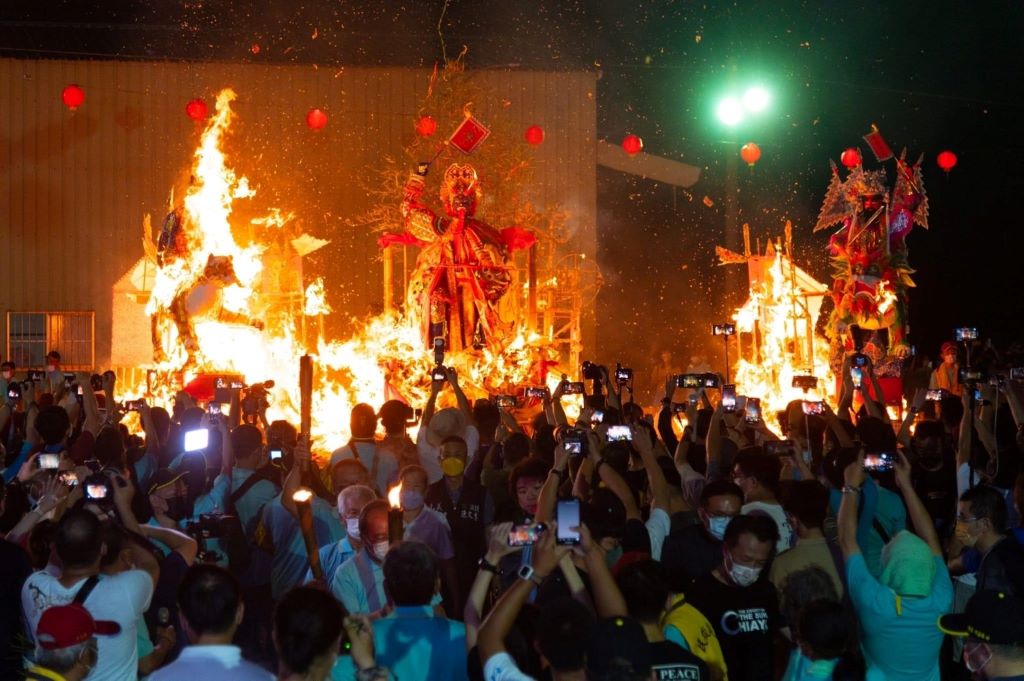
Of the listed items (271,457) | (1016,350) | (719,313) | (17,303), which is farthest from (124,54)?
(271,457)

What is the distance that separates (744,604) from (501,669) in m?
1.16

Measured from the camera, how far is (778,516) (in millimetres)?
5641

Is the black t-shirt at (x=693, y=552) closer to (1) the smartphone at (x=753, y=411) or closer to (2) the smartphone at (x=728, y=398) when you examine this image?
(1) the smartphone at (x=753, y=411)

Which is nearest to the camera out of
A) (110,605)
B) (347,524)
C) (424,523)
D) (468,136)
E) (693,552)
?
(110,605)

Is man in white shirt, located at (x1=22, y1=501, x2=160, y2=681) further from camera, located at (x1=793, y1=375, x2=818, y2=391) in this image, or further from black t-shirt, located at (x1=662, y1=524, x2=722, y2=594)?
camera, located at (x1=793, y1=375, x2=818, y2=391)

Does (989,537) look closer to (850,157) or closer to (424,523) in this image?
(424,523)

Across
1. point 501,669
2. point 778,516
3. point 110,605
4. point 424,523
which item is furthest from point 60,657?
point 778,516

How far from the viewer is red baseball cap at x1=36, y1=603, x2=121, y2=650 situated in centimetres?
350

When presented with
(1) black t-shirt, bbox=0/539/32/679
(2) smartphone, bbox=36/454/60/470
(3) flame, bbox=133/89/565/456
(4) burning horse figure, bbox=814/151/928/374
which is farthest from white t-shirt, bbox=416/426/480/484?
(4) burning horse figure, bbox=814/151/928/374

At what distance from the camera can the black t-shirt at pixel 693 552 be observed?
4.95 metres

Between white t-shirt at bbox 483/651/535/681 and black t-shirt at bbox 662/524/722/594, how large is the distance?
137 centimetres

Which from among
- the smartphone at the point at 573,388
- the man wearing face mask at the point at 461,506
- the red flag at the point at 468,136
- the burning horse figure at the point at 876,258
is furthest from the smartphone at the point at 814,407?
the burning horse figure at the point at 876,258

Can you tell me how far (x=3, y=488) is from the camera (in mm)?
5508

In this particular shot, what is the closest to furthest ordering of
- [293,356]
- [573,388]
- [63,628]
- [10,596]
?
[63,628], [10,596], [573,388], [293,356]
